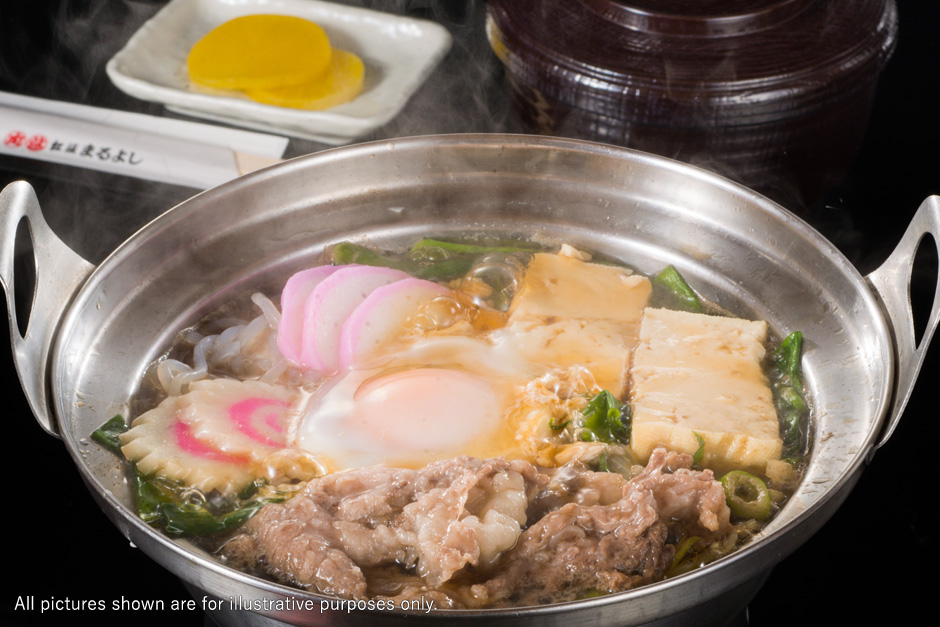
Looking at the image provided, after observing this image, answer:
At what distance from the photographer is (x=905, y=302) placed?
2143mm

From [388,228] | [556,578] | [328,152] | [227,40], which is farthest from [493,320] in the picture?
[227,40]

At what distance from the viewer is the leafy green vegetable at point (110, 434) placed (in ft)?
7.47

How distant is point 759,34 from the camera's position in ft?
10.0

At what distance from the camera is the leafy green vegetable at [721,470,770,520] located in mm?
2109

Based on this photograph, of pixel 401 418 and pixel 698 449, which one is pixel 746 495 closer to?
pixel 698 449

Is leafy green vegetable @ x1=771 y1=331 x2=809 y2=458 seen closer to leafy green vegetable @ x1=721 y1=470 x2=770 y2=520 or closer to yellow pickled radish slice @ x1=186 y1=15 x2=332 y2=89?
leafy green vegetable @ x1=721 y1=470 x2=770 y2=520

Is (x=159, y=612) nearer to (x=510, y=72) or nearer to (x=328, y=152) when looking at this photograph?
(x=328, y=152)

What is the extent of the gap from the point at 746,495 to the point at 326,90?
2.87 meters

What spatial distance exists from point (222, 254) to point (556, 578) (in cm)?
153

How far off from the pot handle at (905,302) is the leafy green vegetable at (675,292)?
561mm

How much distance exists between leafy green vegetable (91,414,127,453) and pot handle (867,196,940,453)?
1858 mm

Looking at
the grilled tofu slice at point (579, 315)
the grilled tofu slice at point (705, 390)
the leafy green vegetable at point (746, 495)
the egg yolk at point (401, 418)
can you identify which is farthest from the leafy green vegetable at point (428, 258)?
the leafy green vegetable at point (746, 495)

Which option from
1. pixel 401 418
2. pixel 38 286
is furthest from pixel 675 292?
pixel 38 286

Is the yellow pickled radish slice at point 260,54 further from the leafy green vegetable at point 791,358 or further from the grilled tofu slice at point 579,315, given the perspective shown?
the leafy green vegetable at point 791,358
